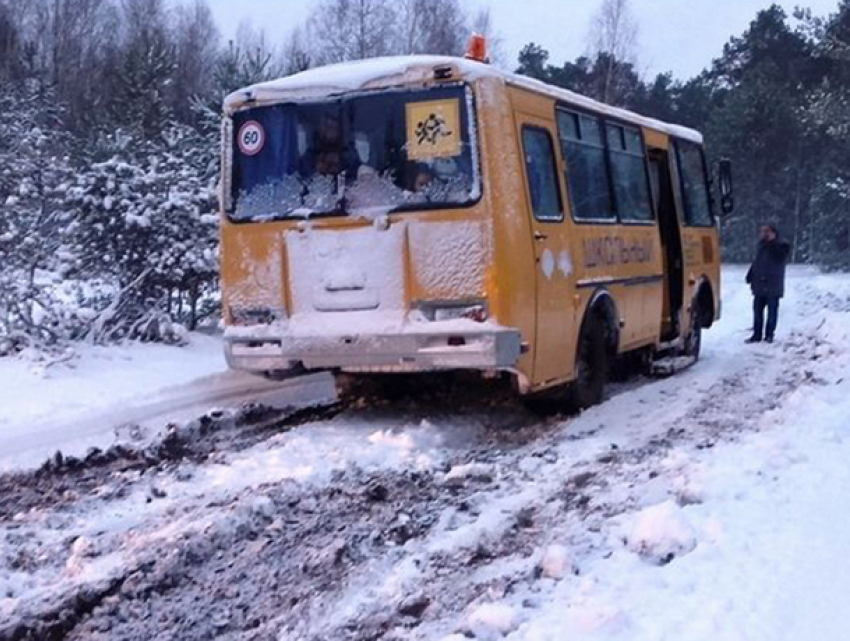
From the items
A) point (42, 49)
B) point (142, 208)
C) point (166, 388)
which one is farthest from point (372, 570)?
point (42, 49)

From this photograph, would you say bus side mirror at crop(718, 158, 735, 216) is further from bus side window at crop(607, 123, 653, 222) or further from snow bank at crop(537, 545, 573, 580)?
snow bank at crop(537, 545, 573, 580)

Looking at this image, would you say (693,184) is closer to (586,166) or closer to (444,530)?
(586,166)

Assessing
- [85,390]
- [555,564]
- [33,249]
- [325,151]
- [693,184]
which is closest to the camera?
[555,564]

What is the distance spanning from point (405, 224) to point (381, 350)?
979mm

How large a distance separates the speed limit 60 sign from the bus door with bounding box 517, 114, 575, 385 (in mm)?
2111

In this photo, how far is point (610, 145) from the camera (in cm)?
1088

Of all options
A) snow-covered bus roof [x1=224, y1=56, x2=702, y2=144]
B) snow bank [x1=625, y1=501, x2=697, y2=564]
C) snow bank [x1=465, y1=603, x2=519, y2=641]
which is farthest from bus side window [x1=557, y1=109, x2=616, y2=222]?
snow bank [x1=465, y1=603, x2=519, y2=641]

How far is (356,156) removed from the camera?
8.62m

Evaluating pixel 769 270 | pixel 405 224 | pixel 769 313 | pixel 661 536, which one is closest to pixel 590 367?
pixel 405 224

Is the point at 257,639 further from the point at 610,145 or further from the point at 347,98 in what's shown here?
the point at 610,145

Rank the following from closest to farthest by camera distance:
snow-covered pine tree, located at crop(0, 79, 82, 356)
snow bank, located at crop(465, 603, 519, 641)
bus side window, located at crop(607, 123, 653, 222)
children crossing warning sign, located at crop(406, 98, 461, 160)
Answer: snow bank, located at crop(465, 603, 519, 641) < children crossing warning sign, located at crop(406, 98, 461, 160) < bus side window, located at crop(607, 123, 653, 222) < snow-covered pine tree, located at crop(0, 79, 82, 356)

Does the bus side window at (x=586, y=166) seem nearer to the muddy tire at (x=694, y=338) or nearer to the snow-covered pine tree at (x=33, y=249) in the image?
the muddy tire at (x=694, y=338)

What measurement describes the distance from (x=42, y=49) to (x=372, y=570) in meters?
59.6

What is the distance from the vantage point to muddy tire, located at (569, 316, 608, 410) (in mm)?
9891
